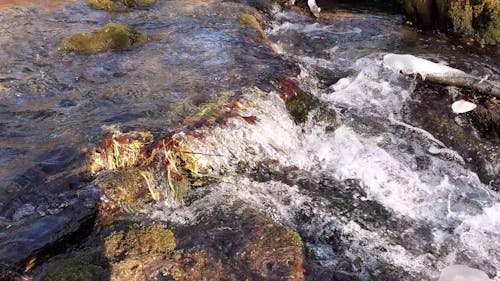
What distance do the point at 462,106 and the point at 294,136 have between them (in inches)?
118

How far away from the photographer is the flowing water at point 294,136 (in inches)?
217

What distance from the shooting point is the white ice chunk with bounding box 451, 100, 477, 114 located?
309 inches

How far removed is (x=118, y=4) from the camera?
12.9 m

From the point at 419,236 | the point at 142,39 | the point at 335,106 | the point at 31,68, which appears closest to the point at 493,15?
the point at 335,106

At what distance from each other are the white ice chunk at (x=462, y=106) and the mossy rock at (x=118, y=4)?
8.79m

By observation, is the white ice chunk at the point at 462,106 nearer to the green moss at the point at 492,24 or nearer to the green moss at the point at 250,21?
the green moss at the point at 492,24

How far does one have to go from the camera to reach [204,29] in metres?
11.0

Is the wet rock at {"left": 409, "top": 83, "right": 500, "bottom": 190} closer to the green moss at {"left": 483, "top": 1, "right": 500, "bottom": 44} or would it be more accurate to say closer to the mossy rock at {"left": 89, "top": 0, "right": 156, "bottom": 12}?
the green moss at {"left": 483, "top": 1, "right": 500, "bottom": 44}

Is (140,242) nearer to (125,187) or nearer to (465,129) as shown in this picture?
(125,187)

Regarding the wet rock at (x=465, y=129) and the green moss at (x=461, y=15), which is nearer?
the wet rock at (x=465, y=129)

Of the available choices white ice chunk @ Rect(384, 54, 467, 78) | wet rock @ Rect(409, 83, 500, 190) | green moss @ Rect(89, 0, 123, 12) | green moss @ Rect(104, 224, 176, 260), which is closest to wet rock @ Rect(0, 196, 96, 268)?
green moss @ Rect(104, 224, 176, 260)

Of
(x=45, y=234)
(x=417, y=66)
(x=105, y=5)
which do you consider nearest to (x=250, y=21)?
(x=105, y=5)

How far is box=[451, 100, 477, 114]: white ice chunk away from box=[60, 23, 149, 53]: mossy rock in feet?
21.5

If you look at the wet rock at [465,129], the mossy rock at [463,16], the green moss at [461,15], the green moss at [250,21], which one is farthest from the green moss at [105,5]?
the green moss at [461,15]
